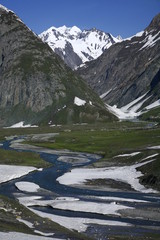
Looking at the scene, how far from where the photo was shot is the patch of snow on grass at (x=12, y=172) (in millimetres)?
82012

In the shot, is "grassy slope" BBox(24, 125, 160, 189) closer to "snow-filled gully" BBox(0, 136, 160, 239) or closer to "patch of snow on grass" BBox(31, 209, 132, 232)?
"snow-filled gully" BBox(0, 136, 160, 239)

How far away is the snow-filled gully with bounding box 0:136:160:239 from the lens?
48.2 metres

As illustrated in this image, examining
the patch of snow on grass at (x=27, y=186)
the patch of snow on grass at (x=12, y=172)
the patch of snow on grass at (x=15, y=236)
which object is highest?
the patch of snow on grass at (x=12, y=172)

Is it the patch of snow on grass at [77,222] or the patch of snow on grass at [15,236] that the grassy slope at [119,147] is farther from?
the patch of snow on grass at [15,236]

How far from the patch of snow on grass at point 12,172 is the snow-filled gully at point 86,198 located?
38 cm

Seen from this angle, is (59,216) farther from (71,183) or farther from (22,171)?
(22,171)

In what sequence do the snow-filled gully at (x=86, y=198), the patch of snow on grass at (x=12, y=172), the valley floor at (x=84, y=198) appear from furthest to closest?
the patch of snow on grass at (x=12, y=172), the snow-filled gully at (x=86, y=198), the valley floor at (x=84, y=198)

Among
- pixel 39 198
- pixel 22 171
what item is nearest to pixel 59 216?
pixel 39 198

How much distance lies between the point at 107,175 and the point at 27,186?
18372 millimetres

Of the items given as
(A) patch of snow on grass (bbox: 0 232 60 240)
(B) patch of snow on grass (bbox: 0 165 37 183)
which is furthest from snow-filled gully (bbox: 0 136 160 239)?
(A) patch of snow on grass (bbox: 0 232 60 240)

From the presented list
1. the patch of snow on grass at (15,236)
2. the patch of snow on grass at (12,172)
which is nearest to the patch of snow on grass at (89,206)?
the patch of snow on grass at (15,236)

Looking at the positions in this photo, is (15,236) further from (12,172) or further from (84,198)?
(12,172)

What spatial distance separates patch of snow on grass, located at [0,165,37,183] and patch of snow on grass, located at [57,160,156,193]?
8977 millimetres

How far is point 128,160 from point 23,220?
57.8 meters
